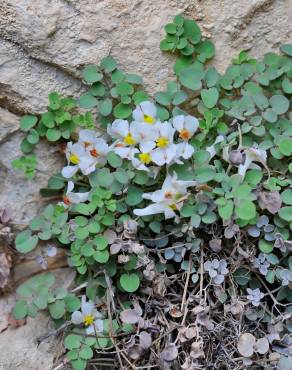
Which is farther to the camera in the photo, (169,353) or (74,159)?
(74,159)

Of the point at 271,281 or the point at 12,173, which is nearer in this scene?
the point at 271,281

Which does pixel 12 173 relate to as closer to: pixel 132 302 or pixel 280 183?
pixel 132 302

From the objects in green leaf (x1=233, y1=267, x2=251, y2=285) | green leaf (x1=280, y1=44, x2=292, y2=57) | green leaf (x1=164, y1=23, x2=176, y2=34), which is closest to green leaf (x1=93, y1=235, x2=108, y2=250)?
green leaf (x1=233, y1=267, x2=251, y2=285)

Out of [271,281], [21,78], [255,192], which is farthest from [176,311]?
[21,78]

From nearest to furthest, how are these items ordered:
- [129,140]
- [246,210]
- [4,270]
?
[246,210] → [129,140] → [4,270]

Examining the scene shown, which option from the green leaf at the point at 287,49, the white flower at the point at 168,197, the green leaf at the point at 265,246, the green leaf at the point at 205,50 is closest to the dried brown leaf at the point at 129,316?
the white flower at the point at 168,197

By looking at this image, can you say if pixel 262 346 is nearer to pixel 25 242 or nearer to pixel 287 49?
pixel 25 242

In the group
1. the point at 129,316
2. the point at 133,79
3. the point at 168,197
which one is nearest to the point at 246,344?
the point at 129,316
